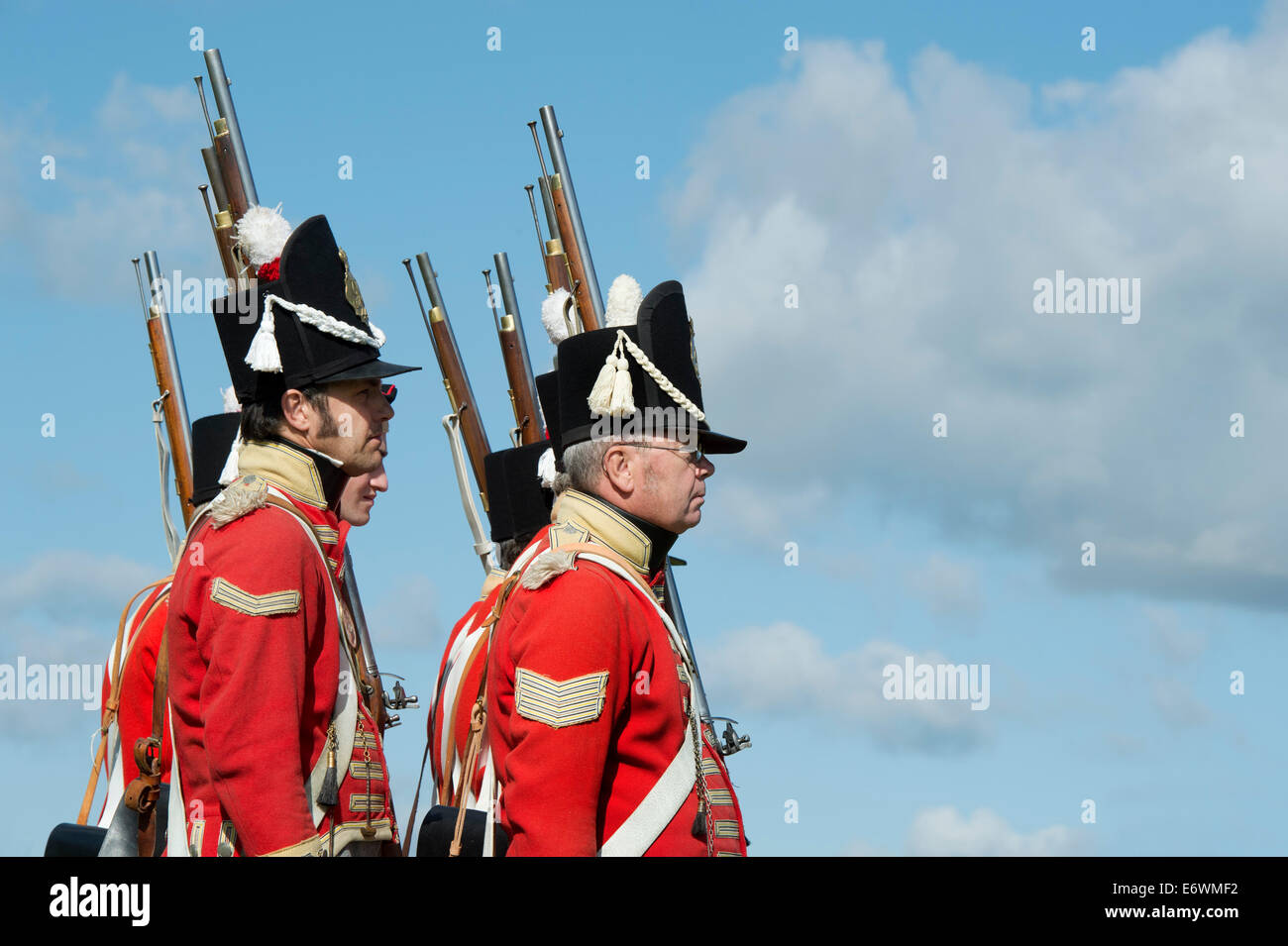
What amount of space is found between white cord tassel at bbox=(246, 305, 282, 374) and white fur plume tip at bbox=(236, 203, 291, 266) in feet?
1.39

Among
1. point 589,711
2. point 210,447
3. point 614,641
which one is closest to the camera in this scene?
point 589,711

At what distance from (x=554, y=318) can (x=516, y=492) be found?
110cm

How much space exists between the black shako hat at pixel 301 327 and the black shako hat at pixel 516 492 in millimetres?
3382

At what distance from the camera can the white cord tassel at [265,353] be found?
5.56m

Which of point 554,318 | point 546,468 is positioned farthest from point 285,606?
point 554,318

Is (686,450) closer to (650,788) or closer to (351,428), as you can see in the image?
(650,788)

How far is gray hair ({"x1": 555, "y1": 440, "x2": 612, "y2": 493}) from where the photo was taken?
5.11 m

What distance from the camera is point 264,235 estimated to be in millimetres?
5980

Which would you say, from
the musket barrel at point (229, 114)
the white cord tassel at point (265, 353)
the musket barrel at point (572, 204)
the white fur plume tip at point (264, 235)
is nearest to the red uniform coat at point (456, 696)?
the white cord tassel at point (265, 353)
